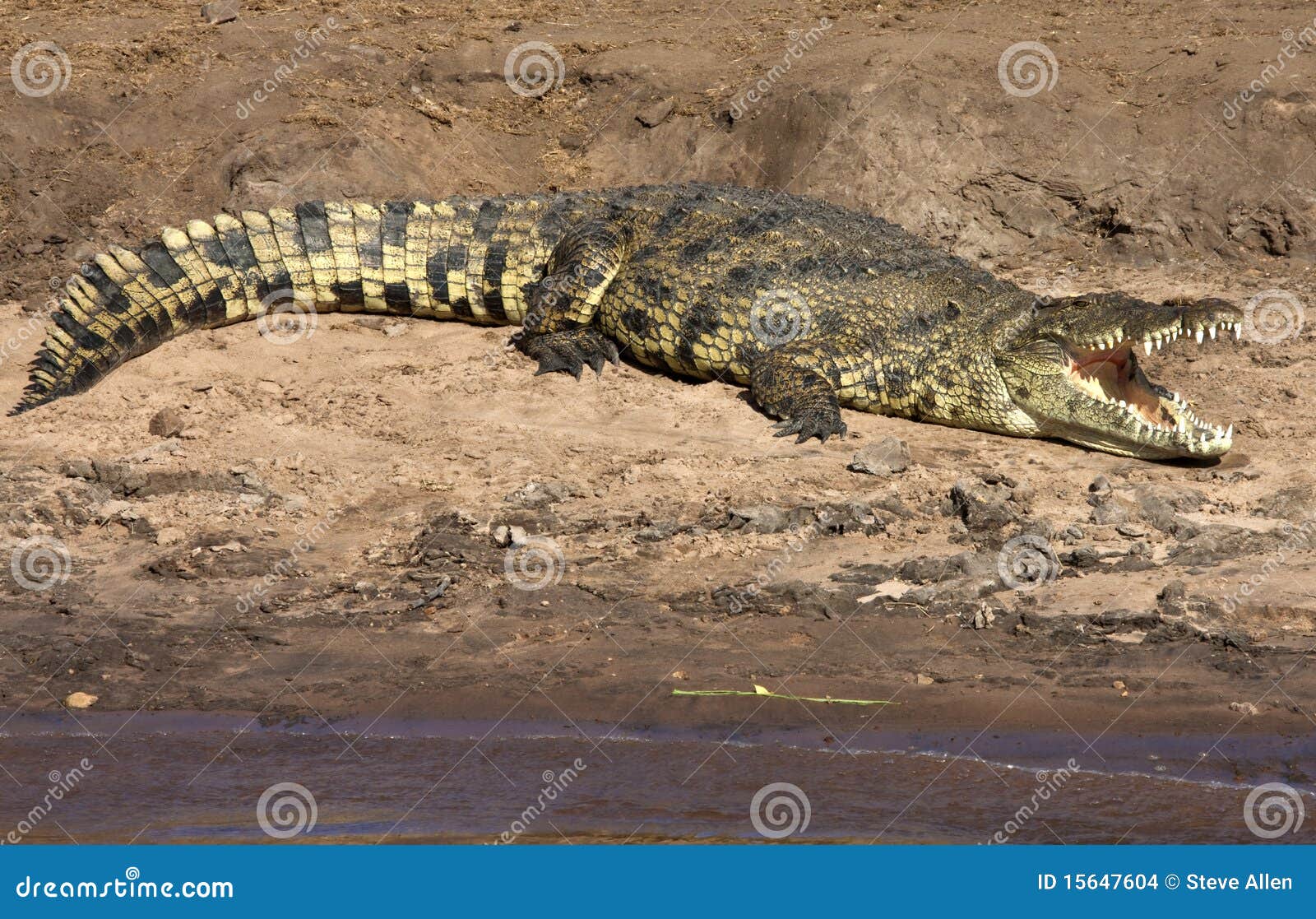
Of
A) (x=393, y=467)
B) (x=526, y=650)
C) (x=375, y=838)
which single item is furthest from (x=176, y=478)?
(x=375, y=838)

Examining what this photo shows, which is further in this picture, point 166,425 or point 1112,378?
point 1112,378

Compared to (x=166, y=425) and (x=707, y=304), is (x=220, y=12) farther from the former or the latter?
(x=707, y=304)

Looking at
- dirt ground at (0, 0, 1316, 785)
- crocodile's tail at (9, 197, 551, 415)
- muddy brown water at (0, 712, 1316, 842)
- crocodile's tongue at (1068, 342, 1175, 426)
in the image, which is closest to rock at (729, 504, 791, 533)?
dirt ground at (0, 0, 1316, 785)

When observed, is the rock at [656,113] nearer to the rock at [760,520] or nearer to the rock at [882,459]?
the rock at [882,459]

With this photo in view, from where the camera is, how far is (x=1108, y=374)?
327 inches

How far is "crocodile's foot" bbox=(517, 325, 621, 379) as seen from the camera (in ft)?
30.3

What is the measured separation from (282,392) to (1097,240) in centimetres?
584

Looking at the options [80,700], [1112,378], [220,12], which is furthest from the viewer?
[220,12]

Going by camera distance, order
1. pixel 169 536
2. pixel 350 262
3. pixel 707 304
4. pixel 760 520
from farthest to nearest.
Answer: pixel 350 262 < pixel 707 304 < pixel 169 536 < pixel 760 520

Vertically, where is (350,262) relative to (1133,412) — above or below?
below

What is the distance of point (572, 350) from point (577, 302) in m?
0.32

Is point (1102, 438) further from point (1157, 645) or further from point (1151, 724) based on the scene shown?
point (1151, 724)

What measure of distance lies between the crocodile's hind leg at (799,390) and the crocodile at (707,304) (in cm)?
1

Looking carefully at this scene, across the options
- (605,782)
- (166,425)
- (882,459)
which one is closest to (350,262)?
(166,425)
